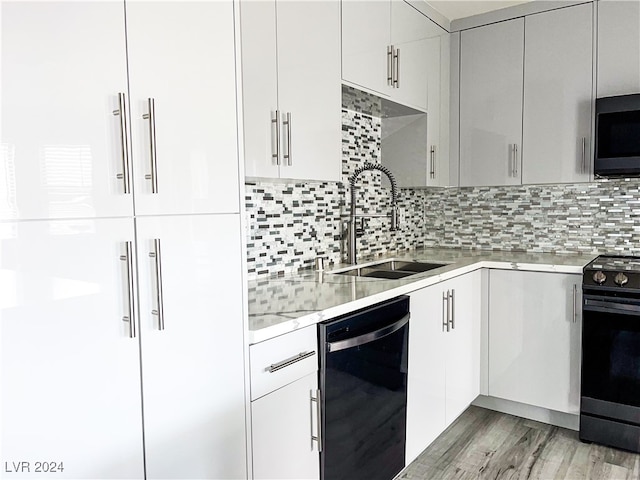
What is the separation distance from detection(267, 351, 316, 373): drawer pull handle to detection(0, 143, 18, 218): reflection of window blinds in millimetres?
817

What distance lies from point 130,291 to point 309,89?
1222 millimetres

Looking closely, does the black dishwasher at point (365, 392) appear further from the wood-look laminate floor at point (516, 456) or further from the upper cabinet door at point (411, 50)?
the upper cabinet door at point (411, 50)

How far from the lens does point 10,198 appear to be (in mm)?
911

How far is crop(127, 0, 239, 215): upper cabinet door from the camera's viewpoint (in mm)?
1122

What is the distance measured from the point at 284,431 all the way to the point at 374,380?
488 mm

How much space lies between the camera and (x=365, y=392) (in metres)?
1.84

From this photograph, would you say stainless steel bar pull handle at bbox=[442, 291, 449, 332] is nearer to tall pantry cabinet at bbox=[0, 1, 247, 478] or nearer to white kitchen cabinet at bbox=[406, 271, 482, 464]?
white kitchen cabinet at bbox=[406, 271, 482, 464]

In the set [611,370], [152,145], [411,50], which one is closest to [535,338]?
[611,370]

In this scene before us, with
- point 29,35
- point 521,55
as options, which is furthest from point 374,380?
point 521,55

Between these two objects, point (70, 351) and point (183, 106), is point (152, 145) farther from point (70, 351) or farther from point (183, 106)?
point (70, 351)

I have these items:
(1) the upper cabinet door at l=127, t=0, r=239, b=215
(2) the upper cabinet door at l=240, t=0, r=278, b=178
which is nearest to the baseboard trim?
(2) the upper cabinet door at l=240, t=0, r=278, b=178

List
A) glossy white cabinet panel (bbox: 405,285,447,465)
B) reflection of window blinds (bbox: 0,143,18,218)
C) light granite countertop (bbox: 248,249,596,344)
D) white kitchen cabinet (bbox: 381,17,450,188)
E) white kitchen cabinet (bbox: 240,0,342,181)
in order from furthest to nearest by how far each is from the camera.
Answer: white kitchen cabinet (bbox: 381,17,450,188), glossy white cabinet panel (bbox: 405,285,447,465), white kitchen cabinet (bbox: 240,0,342,181), light granite countertop (bbox: 248,249,596,344), reflection of window blinds (bbox: 0,143,18,218)

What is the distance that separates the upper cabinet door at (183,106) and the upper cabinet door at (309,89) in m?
0.60

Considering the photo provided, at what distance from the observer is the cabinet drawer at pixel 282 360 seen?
1419mm
